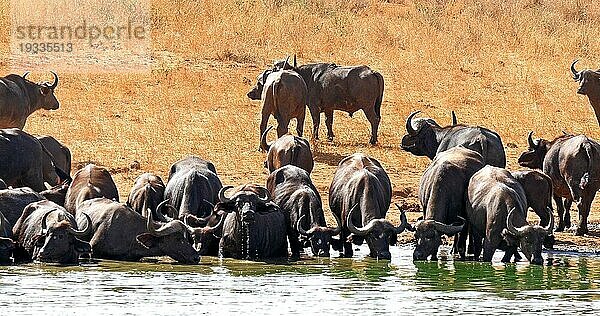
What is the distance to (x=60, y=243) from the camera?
641 inches

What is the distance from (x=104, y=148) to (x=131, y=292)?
1237cm

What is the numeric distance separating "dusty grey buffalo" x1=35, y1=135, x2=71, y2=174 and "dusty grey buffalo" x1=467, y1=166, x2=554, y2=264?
7.08 metres

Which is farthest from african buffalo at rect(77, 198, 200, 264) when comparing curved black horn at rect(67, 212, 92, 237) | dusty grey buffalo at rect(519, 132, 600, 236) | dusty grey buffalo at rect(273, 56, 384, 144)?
dusty grey buffalo at rect(273, 56, 384, 144)

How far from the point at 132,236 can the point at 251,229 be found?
1.47 metres

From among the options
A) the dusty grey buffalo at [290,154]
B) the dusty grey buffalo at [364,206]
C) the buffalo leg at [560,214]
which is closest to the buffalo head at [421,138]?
the dusty grey buffalo at [290,154]

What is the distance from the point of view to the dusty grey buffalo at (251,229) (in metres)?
17.4

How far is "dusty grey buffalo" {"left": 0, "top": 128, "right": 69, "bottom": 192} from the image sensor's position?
19859mm

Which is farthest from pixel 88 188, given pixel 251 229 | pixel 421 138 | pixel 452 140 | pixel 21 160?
pixel 421 138

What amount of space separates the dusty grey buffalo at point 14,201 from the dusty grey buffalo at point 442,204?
488cm

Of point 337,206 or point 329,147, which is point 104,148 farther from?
point 337,206

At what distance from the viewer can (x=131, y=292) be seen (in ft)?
47.1

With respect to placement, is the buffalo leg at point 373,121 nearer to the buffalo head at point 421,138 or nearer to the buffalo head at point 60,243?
the buffalo head at point 421,138

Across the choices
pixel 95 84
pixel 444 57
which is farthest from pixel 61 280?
pixel 444 57

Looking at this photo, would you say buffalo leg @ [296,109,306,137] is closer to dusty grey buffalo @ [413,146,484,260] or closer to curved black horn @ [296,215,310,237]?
dusty grey buffalo @ [413,146,484,260]
